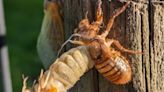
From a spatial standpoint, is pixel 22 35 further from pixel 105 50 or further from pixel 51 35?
pixel 105 50

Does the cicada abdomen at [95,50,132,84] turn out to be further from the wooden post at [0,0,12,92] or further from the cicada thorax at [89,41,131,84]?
the wooden post at [0,0,12,92]

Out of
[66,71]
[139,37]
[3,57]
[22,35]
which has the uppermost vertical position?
[139,37]

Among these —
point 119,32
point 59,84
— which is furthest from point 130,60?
point 59,84

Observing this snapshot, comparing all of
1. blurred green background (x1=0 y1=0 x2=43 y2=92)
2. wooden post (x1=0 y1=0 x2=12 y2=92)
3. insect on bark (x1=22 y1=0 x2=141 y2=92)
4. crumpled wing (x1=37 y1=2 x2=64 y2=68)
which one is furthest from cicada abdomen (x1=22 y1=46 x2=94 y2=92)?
blurred green background (x1=0 y1=0 x2=43 y2=92)

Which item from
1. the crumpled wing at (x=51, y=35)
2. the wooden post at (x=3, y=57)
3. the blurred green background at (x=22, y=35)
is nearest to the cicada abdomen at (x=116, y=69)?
the crumpled wing at (x=51, y=35)

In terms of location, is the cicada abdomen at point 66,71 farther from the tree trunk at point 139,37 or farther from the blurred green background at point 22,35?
the blurred green background at point 22,35

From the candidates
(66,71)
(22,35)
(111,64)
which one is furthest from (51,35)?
(22,35)

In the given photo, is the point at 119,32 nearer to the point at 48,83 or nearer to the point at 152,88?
the point at 152,88
